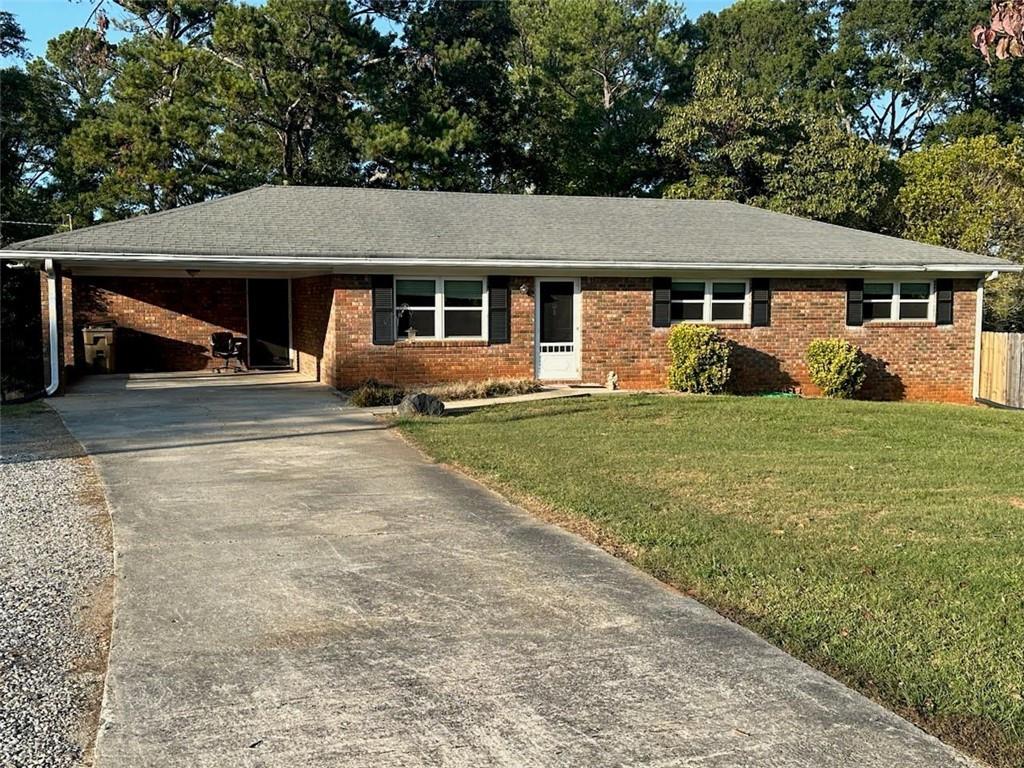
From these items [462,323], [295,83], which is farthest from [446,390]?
[295,83]

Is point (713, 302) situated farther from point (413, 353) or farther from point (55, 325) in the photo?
point (55, 325)

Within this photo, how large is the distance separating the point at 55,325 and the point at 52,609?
1145 cm

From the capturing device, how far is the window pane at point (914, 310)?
1858cm

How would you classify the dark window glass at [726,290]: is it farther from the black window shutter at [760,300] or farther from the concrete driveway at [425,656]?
the concrete driveway at [425,656]

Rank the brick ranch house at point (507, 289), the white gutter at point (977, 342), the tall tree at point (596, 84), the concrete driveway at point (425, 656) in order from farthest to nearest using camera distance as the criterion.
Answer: the tall tree at point (596, 84)
the white gutter at point (977, 342)
the brick ranch house at point (507, 289)
the concrete driveway at point (425, 656)

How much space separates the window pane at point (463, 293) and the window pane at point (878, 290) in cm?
795

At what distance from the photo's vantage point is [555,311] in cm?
1738

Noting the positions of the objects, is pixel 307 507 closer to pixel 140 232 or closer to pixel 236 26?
pixel 140 232

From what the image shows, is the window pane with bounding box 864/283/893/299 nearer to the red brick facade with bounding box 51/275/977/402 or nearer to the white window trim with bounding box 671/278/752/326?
the red brick facade with bounding box 51/275/977/402

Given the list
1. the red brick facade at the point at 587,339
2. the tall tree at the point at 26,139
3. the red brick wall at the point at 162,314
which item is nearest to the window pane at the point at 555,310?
the red brick facade at the point at 587,339

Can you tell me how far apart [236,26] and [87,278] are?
34.1ft

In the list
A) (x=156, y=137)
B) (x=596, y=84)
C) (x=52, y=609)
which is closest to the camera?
(x=52, y=609)

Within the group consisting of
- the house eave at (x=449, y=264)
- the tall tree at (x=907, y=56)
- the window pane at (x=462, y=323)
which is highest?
the tall tree at (x=907, y=56)

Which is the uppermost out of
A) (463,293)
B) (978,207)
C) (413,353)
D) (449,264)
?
(978,207)
